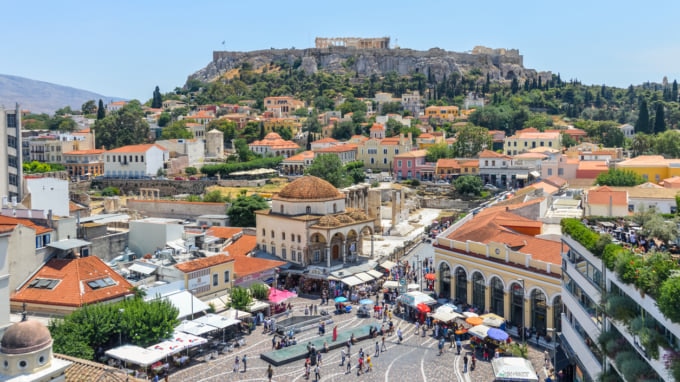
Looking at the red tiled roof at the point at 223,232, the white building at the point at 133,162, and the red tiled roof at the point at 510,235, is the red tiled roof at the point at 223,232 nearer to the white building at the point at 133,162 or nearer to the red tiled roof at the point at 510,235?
the red tiled roof at the point at 510,235

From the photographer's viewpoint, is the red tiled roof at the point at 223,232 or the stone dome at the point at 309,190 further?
the red tiled roof at the point at 223,232

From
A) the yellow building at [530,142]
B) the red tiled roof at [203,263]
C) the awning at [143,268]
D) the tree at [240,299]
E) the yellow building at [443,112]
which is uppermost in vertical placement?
the yellow building at [443,112]

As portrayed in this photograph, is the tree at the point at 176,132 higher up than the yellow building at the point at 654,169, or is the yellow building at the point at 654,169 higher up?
the tree at the point at 176,132

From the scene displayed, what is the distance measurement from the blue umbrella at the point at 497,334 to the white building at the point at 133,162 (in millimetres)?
64104

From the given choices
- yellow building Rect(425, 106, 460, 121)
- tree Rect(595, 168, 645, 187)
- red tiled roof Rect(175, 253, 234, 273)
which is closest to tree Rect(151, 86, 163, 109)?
yellow building Rect(425, 106, 460, 121)

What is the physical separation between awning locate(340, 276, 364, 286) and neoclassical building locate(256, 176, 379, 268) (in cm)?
219

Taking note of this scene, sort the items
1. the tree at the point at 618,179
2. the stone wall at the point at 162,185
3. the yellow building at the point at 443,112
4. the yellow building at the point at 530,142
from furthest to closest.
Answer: the yellow building at the point at 443,112 < the yellow building at the point at 530,142 < the stone wall at the point at 162,185 < the tree at the point at 618,179

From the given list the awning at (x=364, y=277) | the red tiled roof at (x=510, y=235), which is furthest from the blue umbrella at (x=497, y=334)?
the awning at (x=364, y=277)

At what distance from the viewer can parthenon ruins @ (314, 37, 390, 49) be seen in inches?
6832

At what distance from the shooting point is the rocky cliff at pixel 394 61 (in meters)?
158

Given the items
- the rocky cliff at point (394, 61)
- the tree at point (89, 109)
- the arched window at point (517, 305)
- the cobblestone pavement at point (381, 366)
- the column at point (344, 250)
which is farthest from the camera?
the rocky cliff at point (394, 61)

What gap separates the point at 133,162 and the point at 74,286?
57984mm

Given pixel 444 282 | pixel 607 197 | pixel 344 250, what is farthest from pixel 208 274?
pixel 607 197

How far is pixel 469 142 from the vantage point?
88.6m
